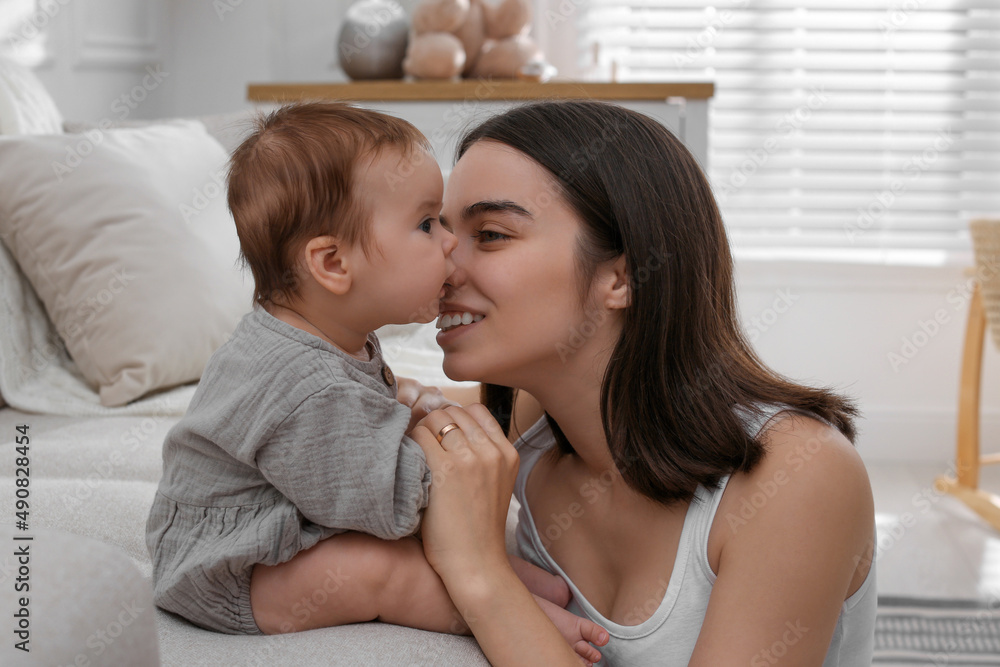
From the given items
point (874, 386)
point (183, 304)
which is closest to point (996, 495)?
point (874, 386)

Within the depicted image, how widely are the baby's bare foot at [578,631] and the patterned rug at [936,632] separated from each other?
3.83 feet

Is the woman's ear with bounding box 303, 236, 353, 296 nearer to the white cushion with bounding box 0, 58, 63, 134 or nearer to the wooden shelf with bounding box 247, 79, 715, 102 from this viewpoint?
the white cushion with bounding box 0, 58, 63, 134

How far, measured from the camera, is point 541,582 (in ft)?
3.37

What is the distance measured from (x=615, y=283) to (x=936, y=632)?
152 cm

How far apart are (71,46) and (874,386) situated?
296 centimetres

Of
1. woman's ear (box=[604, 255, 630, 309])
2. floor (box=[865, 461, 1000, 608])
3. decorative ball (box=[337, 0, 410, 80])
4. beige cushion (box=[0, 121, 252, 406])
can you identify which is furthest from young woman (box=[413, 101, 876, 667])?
decorative ball (box=[337, 0, 410, 80])

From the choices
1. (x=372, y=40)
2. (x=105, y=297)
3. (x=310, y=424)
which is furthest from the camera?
(x=372, y=40)

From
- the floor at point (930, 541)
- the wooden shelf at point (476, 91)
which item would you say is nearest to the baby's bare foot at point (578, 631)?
the floor at point (930, 541)

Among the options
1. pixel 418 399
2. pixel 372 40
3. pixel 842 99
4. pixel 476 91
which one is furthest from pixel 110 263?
pixel 842 99

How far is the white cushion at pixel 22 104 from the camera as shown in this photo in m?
1.62

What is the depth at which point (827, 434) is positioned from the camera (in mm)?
915

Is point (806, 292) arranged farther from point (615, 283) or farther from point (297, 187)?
point (297, 187)

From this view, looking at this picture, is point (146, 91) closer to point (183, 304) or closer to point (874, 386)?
point (183, 304)

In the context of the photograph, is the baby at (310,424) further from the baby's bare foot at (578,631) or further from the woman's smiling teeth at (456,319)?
the woman's smiling teeth at (456,319)
